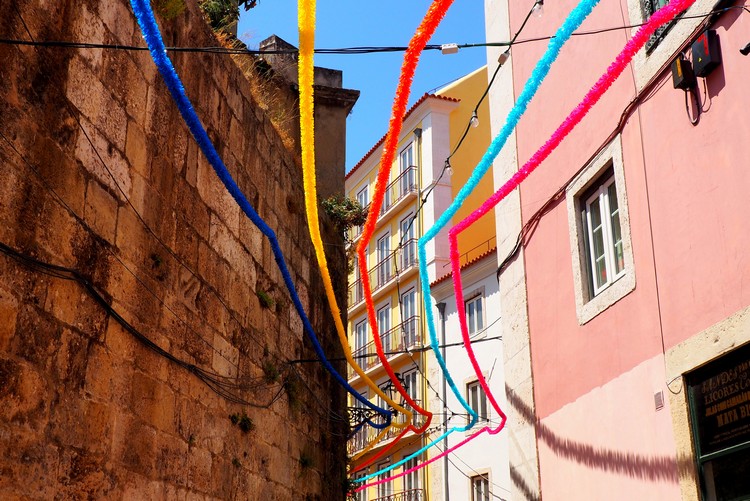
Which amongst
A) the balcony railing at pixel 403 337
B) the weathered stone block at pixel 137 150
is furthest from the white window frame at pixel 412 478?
the weathered stone block at pixel 137 150

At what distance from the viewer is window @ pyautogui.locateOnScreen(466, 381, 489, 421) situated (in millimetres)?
20969

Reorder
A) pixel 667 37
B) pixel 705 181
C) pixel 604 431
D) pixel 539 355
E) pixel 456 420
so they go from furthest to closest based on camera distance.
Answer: pixel 456 420, pixel 539 355, pixel 604 431, pixel 667 37, pixel 705 181

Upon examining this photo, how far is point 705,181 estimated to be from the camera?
5754 millimetres

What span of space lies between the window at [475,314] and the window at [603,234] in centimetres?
1413

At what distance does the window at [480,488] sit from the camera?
808 inches

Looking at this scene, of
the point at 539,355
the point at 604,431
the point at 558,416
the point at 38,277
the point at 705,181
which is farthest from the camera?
the point at 539,355

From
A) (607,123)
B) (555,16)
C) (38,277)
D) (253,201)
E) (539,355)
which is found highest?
(555,16)

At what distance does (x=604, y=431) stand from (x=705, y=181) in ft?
7.18

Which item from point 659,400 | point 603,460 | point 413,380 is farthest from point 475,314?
point 659,400

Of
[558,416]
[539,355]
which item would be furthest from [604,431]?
[539,355]

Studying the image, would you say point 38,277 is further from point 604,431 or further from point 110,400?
point 604,431

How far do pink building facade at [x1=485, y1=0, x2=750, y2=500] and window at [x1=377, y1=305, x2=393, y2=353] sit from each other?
1850 cm

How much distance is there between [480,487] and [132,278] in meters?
17.4

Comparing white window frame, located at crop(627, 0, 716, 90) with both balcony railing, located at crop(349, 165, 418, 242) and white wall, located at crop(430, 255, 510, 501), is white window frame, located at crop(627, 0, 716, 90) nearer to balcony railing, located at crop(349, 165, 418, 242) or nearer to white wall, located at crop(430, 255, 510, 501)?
white wall, located at crop(430, 255, 510, 501)
